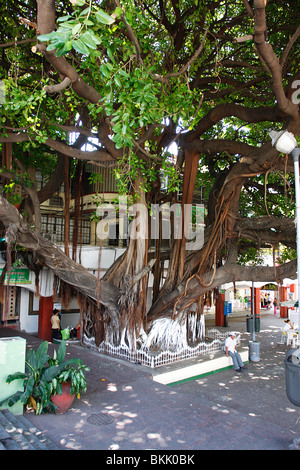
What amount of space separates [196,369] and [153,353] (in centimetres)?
104

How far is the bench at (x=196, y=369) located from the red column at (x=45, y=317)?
16.2 ft

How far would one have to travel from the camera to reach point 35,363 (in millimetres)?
4727

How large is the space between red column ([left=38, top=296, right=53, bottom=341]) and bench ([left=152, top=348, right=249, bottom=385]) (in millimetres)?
4926

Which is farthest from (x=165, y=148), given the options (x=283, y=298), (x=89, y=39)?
(x=283, y=298)

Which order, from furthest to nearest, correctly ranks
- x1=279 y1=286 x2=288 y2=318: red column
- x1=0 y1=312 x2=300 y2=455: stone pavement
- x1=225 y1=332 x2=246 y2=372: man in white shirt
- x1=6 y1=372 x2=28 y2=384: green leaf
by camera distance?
x1=279 y1=286 x2=288 y2=318: red column, x1=225 y1=332 x2=246 y2=372: man in white shirt, x1=6 y1=372 x2=28 y2=384: green leaf, x1=0 y1=312 x2=300 y2=455: stone pavement

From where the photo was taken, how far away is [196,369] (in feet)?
25.5

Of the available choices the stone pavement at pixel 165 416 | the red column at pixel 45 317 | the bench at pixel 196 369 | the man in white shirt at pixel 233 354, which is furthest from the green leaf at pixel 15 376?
the red column at pixel 45 317

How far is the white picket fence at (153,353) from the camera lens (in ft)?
24.4

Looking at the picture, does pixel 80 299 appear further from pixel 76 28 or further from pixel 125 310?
pixel 76 28

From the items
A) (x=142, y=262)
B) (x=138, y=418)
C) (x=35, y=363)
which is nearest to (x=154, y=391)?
(x=138, y=418)

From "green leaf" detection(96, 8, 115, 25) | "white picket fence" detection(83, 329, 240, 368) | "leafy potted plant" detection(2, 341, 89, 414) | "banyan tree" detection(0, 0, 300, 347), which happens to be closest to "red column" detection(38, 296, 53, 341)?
"banyan tree" detection(0, 0, 300, 347)

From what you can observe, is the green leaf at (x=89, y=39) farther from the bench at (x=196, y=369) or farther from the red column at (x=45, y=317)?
the red column at (x=45, y=317)

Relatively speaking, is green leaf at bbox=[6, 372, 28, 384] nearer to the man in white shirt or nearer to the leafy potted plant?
the leafy potted plant

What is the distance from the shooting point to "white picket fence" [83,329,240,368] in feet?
24.4
